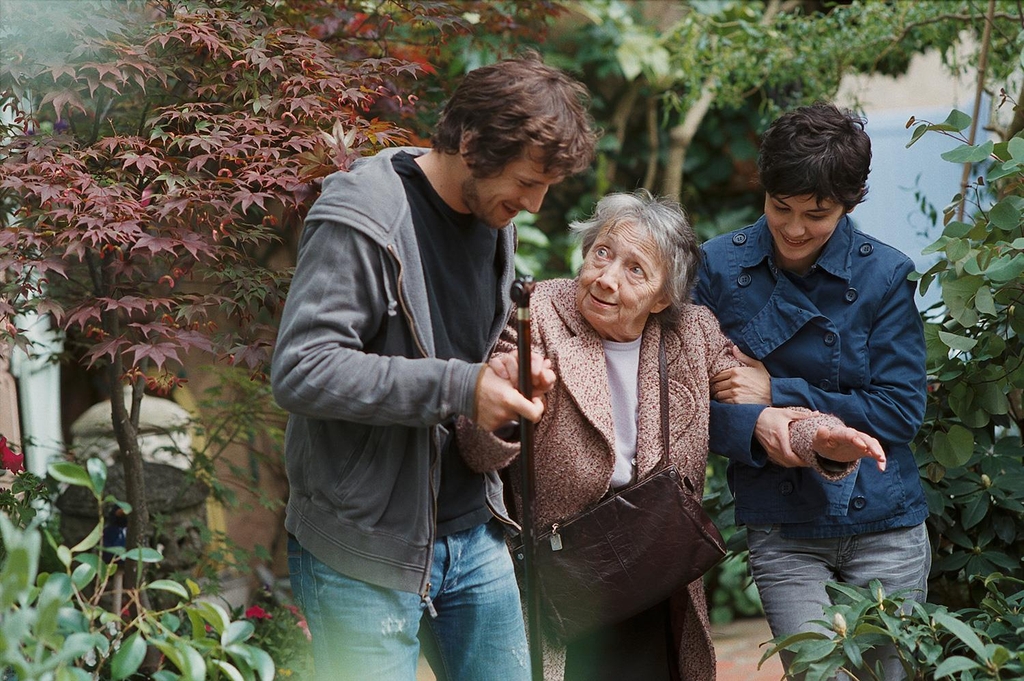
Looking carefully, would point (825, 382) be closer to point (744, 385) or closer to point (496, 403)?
point (744, 385)

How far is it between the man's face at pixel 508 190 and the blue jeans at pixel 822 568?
993 mm

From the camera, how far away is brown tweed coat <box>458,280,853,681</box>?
7.26ft

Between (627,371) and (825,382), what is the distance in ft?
1.35

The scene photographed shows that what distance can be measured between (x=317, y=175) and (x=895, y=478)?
1400 millimetres

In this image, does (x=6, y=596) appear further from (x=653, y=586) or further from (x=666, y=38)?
(x=666, y=38)

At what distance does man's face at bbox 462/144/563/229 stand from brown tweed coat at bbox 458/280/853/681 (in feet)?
Answer: 1.71

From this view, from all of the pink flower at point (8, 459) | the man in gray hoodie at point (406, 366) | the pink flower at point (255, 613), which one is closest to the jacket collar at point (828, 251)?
the man in gray hoodie at point (406, 366)

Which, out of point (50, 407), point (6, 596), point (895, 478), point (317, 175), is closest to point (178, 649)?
point (6, 596)

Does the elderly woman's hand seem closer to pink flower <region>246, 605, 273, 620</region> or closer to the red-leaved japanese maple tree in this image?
the red-leaved japanese maple tree

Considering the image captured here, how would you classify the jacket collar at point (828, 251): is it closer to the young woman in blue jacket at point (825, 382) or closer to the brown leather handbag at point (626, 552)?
the young woman in blue jacket at point (825, 382)

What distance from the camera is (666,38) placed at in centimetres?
568

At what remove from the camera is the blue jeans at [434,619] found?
1.76 m

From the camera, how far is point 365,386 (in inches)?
63.2

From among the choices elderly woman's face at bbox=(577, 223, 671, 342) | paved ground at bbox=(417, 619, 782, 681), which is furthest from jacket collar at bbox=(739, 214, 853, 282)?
paved ground at bbox=(417, 619, 782, 681)
